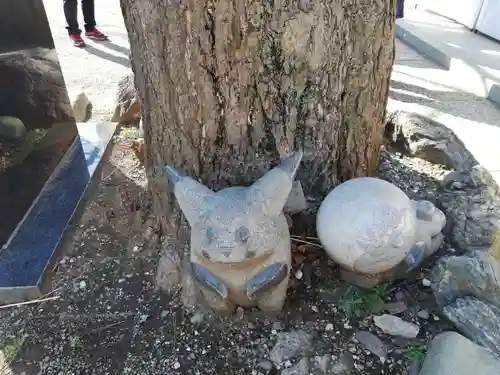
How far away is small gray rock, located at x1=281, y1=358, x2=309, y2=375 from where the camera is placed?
1.52m

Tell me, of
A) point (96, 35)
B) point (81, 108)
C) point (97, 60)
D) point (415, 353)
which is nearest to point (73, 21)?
point (96, 35)

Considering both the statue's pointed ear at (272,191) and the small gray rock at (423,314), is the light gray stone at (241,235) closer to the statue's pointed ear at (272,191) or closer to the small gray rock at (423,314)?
the statue's pointed ear at (272,191)

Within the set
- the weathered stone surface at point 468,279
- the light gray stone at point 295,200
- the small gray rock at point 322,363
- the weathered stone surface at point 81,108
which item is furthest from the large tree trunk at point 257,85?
the weathered stone surface at point 81,108

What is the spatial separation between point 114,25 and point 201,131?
13.8ft

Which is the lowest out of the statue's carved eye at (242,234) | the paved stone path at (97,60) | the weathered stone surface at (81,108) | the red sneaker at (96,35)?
the paved stone path at (97,60)

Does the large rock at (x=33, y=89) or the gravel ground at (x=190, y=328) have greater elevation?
the large rock at (x=33, y=89)

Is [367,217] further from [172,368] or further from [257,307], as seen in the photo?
[172,368]

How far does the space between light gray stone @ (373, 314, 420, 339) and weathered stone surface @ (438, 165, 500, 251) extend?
18.7 inches

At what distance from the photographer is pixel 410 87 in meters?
3.88

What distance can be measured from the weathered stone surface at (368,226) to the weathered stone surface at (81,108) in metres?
2.24

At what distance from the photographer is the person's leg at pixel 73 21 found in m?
4.50

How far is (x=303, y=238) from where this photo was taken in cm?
188

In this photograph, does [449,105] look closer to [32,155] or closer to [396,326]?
[396,326]

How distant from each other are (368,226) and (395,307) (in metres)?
0.38
